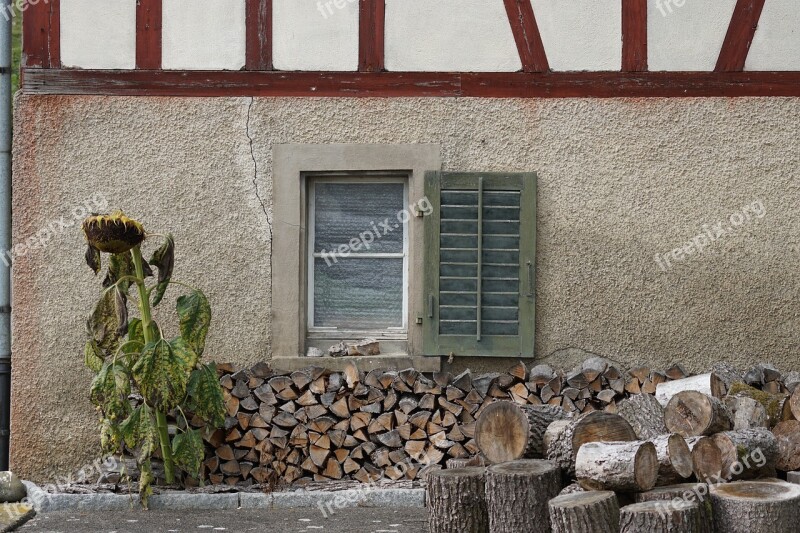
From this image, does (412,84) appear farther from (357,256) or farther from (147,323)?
(147,323)

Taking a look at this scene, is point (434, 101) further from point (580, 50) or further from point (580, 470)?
point (580, 470)

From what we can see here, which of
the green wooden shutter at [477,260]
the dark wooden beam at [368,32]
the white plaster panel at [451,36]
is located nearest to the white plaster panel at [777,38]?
the white plaster panel at [451,36]

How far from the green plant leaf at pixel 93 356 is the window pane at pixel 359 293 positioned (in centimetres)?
148

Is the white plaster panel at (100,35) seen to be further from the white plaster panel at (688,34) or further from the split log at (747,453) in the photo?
the split log at (747,453)

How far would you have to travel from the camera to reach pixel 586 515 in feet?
15.0

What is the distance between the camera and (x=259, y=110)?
7098 mm

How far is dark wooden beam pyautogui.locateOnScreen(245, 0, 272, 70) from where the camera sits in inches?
279

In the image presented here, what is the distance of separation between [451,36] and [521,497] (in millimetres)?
3311

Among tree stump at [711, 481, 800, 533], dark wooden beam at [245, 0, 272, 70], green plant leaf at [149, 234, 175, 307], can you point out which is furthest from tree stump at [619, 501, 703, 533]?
dark wooden beam at [245, 0, 272, 70]

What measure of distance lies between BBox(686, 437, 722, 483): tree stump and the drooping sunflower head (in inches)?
126

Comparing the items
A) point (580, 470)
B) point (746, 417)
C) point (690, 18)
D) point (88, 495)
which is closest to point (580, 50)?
point (690, 18)

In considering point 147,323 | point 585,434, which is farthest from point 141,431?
point 585,434

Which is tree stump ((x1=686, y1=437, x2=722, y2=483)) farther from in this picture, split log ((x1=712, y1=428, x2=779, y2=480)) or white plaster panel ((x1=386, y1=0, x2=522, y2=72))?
white plaster panel ((x1=386, y1=0, x2=522, y2=72))

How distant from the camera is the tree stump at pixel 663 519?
4434mm
